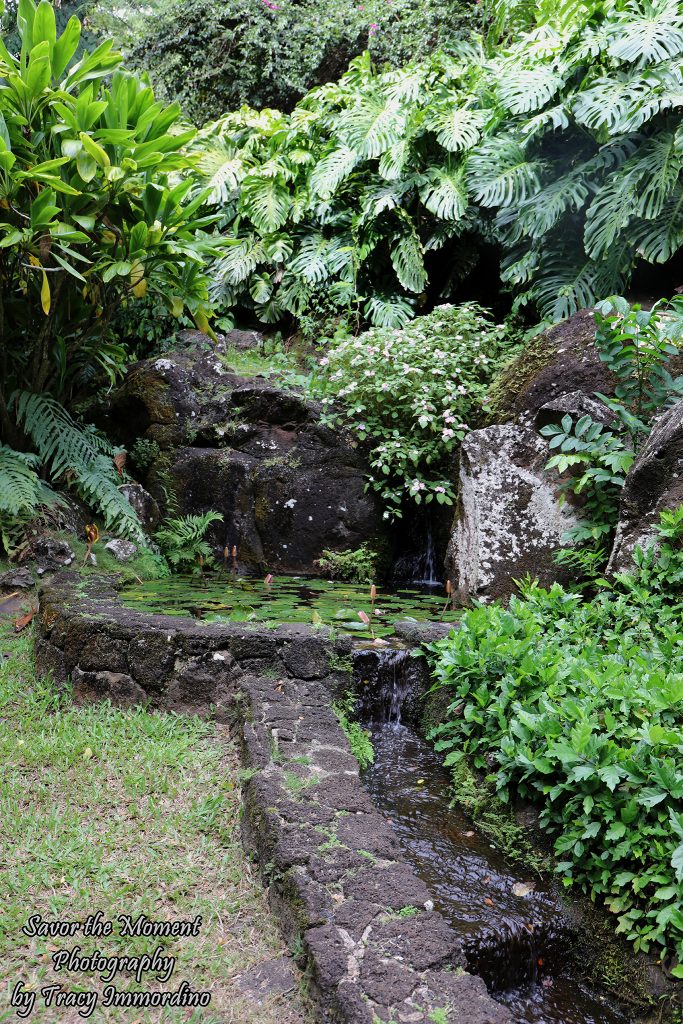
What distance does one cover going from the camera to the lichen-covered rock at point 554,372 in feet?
17.6

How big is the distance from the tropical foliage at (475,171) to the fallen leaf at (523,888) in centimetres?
545

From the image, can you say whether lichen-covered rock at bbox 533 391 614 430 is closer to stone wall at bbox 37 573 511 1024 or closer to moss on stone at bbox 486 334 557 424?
moss on stone at bbox 486 334 557 424

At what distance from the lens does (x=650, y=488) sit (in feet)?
14.1

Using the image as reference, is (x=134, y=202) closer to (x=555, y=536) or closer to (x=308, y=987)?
(x=555, y=536)

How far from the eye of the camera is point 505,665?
344cm

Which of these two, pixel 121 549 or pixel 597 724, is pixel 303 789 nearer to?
pixel 597 724

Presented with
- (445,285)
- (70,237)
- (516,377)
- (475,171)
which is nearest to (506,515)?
(516,377)

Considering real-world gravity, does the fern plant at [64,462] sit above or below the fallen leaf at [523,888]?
above

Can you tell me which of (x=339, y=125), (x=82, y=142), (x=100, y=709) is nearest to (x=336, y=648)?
(x=100, y=709)

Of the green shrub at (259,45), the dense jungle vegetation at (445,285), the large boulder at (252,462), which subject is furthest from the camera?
the green shrub at (259,45)

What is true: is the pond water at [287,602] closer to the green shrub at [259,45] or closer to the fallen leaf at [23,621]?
the fallen leaf at [23,621]

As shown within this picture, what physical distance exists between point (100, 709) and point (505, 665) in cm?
208

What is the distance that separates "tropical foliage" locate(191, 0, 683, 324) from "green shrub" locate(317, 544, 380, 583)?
307 centimetres

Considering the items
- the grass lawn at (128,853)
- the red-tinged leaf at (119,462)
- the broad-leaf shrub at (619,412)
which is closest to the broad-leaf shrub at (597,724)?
the broad-leaf shrub at (619,412)
